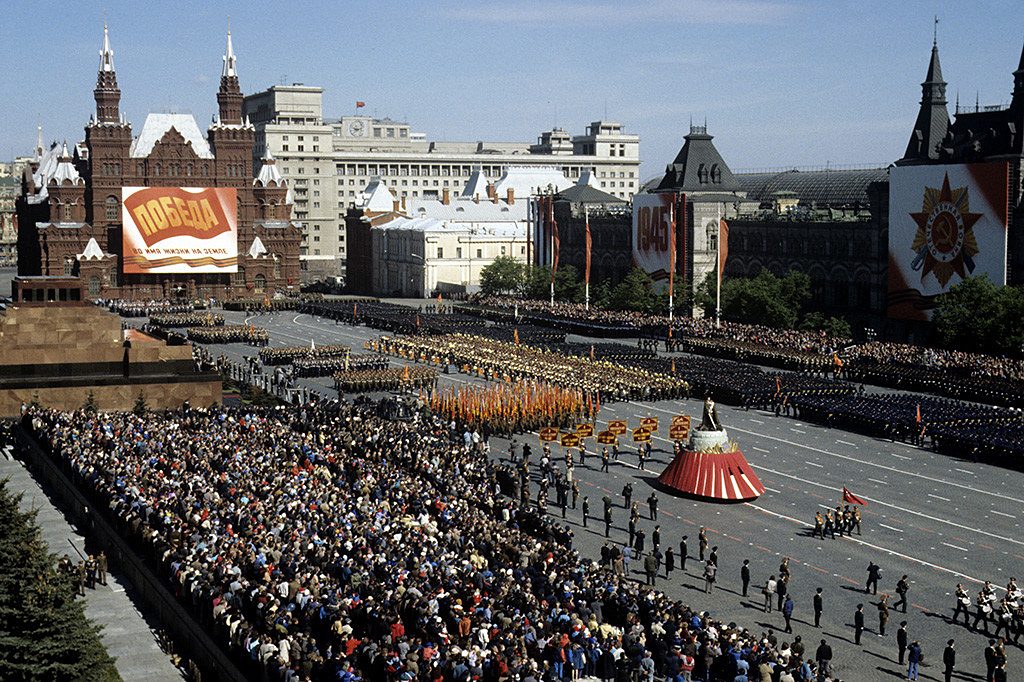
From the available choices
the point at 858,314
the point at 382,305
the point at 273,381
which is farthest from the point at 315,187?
the point at 273,381

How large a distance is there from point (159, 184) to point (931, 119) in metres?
76.3

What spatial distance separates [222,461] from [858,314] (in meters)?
64.0

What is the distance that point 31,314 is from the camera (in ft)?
218

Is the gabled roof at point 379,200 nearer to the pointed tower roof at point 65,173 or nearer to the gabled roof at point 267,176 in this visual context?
the gabled roof at point 267,176

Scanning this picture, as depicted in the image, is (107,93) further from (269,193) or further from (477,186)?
(477,186)

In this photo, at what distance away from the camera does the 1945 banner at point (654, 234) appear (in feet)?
379

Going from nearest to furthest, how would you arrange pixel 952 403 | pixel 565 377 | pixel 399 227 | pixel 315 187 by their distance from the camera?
pixel 952 403
pixel 565 377
pixel 399 227
pixel 315 187

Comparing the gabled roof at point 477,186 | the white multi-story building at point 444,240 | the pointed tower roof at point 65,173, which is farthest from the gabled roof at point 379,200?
the pointed tower roof at point 65,173

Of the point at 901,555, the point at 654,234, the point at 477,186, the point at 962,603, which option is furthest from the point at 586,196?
the point at 962,603

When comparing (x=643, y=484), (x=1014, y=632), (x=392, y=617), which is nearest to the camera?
(x=392, y=617)

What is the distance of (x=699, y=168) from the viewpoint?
12344cm

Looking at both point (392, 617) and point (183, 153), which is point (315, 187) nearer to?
point (183, 153)

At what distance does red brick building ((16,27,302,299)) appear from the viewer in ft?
446

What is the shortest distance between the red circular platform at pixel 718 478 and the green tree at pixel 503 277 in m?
84.3
